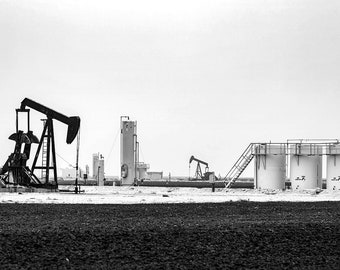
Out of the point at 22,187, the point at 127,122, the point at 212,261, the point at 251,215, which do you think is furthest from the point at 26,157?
the point at 212,261

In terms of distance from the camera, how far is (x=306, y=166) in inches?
2333

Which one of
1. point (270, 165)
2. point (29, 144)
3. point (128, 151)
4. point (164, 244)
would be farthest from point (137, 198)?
point (128, 151)

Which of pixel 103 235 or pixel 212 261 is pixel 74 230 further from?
pixel 212 261

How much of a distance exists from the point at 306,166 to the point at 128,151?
17.8 m

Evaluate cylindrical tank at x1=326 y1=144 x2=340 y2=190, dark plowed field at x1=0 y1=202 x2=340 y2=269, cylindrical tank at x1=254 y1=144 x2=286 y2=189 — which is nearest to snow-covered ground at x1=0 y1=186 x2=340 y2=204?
cylindrical tank at x1=254 y1=144 x2=286 y2=189

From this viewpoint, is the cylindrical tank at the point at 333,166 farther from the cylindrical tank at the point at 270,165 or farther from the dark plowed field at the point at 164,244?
the dark plowed field at the point at 164,244

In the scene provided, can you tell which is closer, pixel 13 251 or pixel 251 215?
pixel 13 251

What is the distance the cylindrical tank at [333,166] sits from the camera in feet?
189

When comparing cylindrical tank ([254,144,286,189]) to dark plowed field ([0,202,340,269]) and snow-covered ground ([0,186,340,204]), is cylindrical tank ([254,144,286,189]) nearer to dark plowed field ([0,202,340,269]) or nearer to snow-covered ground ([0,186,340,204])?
snow-covered ground ([0,186,340,204])

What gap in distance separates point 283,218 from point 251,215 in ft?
5.95

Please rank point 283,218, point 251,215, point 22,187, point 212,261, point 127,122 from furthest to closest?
point 127,122
point 22,187
point 251,215
point 283,218
point 212,261

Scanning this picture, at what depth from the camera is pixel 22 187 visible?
48.1 m

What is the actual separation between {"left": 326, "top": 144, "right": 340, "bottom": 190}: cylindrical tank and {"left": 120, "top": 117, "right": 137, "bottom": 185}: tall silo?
18.7 metres

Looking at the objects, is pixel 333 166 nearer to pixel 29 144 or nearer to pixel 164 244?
pixel 29 144
